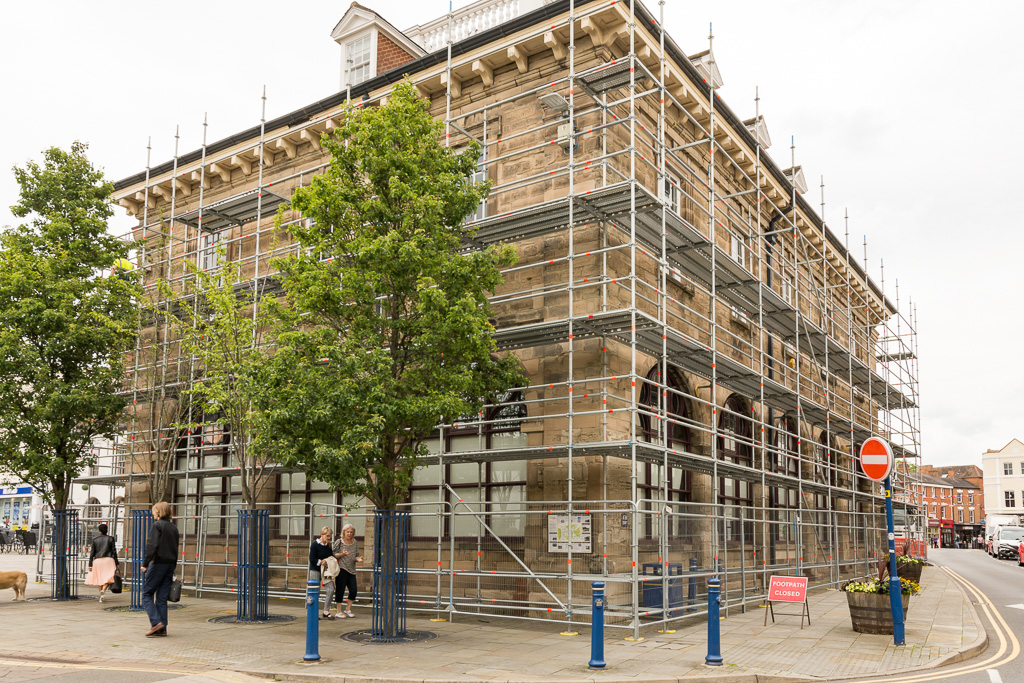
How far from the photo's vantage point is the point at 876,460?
12.5 meters

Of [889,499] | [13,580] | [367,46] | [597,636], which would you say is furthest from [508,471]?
[367,46]

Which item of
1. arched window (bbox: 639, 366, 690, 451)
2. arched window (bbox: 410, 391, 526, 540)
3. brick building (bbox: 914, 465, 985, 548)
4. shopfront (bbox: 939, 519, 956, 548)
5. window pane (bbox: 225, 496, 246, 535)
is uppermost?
arched window (bbox: 639, 366, 690, 451)

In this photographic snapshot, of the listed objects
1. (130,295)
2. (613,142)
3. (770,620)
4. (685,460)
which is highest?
(613,142)

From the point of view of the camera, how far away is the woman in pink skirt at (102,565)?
1675cm

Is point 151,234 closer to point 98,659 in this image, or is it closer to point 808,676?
point 98,659

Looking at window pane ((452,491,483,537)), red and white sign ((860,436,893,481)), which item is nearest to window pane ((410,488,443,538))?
window pane ((452,491,483,537))

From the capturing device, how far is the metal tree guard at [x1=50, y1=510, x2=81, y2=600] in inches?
→ 696

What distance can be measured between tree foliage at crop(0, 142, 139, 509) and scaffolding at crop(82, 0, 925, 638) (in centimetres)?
107

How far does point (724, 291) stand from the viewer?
19.6 meters

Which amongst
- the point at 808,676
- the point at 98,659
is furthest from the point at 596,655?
the point at 98,659

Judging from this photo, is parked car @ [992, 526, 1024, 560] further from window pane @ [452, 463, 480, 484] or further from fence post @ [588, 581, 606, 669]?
fence post @ [588, 581, 606, 669]

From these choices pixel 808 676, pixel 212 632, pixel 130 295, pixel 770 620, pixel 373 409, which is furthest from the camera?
pixel 130 295

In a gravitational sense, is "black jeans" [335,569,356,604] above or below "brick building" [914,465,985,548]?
above

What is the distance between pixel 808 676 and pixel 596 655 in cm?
248
